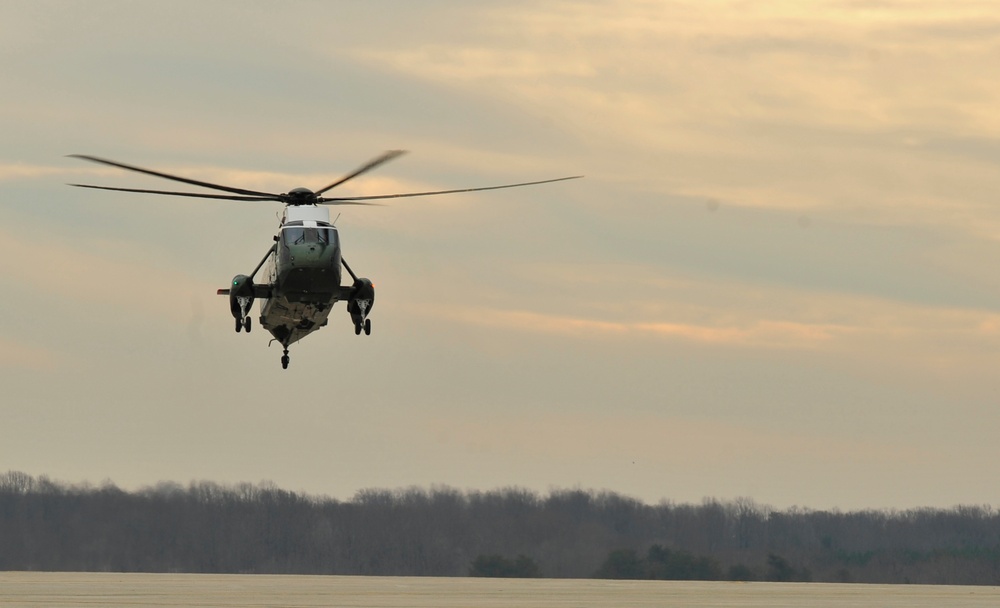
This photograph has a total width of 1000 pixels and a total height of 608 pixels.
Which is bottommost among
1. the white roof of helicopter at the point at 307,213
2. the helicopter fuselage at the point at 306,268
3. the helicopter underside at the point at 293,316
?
the helicopter underside at the point at 293,316

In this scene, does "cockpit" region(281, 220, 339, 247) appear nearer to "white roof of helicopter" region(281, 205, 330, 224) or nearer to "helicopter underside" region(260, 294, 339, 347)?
"white roof of helicopter" region(281, 205, 330, 224)

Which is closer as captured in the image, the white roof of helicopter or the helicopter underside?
A: the white roof of helicopter

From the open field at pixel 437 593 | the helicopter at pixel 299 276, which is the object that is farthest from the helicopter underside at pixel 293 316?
the open field at pixel 437 593

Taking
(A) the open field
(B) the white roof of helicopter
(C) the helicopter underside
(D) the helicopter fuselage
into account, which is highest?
(B) the white roof of helicopter

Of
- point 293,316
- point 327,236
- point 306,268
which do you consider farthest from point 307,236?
point 293,316

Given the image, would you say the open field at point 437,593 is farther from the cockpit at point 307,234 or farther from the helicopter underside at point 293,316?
the cockpit at point 307,234

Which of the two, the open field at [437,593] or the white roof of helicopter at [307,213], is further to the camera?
the open field at [437,593]

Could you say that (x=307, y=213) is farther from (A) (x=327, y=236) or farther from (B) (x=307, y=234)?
(A) (x=327, y=236)

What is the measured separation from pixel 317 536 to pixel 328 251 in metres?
80.0

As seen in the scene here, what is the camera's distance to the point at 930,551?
128250 millimetres

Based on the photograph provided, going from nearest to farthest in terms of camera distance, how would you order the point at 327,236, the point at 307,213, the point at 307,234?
1. the point at 307,234
2. the point at 327,236
3. the point at 307,213

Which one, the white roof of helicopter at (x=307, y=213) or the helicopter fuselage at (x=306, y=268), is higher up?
the white roof of helicopter at (x=307, y=213)

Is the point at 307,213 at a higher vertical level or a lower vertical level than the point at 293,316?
higher

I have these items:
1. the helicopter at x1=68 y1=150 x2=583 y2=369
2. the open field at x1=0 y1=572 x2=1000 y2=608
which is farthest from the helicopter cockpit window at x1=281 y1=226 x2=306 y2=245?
the open field at x1=0 y1=572 x2=1000 y2=608
